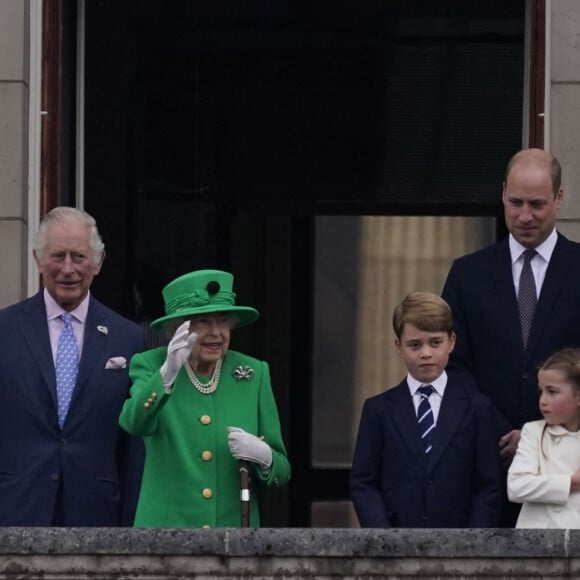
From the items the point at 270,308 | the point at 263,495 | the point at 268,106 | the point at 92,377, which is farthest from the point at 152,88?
the point at 92,377

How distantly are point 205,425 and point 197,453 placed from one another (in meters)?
0.11

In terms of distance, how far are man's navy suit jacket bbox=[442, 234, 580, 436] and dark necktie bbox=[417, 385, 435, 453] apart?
0.76 feet

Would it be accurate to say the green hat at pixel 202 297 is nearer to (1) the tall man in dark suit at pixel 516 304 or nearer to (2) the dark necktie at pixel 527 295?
(1) the tall man in dark suit at pixel 516 304

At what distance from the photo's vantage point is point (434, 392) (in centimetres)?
880

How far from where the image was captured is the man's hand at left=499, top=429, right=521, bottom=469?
8719 millimetres

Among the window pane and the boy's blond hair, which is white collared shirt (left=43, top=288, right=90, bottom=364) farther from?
the window pane

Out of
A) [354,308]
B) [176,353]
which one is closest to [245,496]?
[176,353]

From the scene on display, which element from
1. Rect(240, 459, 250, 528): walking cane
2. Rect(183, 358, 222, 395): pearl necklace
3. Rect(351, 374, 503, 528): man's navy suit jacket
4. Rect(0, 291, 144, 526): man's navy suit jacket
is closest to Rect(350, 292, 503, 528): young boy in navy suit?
Rect(351, 374, 503, 528): man's navy suit jacket

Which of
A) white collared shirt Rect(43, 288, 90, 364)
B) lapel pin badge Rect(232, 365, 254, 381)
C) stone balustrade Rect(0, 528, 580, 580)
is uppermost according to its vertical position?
white collared shirt Rect(43, 288, 90, 364)

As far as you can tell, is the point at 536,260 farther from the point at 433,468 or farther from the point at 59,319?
the point at 59,319

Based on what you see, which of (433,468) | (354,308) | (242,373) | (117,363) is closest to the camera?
(433,468)

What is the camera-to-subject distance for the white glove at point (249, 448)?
8617mm

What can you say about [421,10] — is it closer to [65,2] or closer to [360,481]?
[65,2]

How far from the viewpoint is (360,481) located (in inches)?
342
